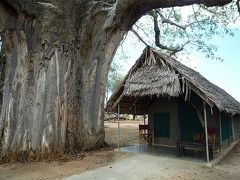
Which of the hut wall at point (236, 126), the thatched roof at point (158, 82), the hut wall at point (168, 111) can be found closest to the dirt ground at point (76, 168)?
the thatched roof at point (158, 82)

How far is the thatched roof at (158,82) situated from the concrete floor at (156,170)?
193 centimetres

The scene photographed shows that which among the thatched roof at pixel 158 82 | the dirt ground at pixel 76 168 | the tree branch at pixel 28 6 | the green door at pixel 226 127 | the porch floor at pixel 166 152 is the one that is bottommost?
the dirt ground at pixel 76 168

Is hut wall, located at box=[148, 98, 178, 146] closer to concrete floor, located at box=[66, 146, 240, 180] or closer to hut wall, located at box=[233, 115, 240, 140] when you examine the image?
concrete floor, located at box=[66, 146, 240, 180]

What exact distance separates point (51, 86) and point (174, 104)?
16.6 feet

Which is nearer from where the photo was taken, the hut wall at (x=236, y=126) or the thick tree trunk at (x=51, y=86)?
the thick tree trunk at (x=51, y=86)

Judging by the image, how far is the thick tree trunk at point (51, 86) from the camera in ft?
30.7

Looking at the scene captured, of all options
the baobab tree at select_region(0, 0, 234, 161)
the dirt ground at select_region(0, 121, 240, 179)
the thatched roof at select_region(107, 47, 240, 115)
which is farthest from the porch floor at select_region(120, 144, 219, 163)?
the thatched roof at select_region(107, 47, 240, 115)

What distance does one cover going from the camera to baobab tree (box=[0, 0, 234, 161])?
9.40 meters

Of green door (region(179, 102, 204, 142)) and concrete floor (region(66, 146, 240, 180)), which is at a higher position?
green door (region(179, 102, 204, 142))

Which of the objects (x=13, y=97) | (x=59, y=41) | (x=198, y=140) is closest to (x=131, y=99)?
(x=198, y=140)

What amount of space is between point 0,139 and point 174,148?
646cm

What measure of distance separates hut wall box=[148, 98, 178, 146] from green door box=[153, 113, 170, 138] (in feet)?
0.37

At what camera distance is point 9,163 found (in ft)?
29.6

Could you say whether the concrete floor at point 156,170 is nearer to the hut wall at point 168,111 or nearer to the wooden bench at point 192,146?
the wooden bench at point 192,146
